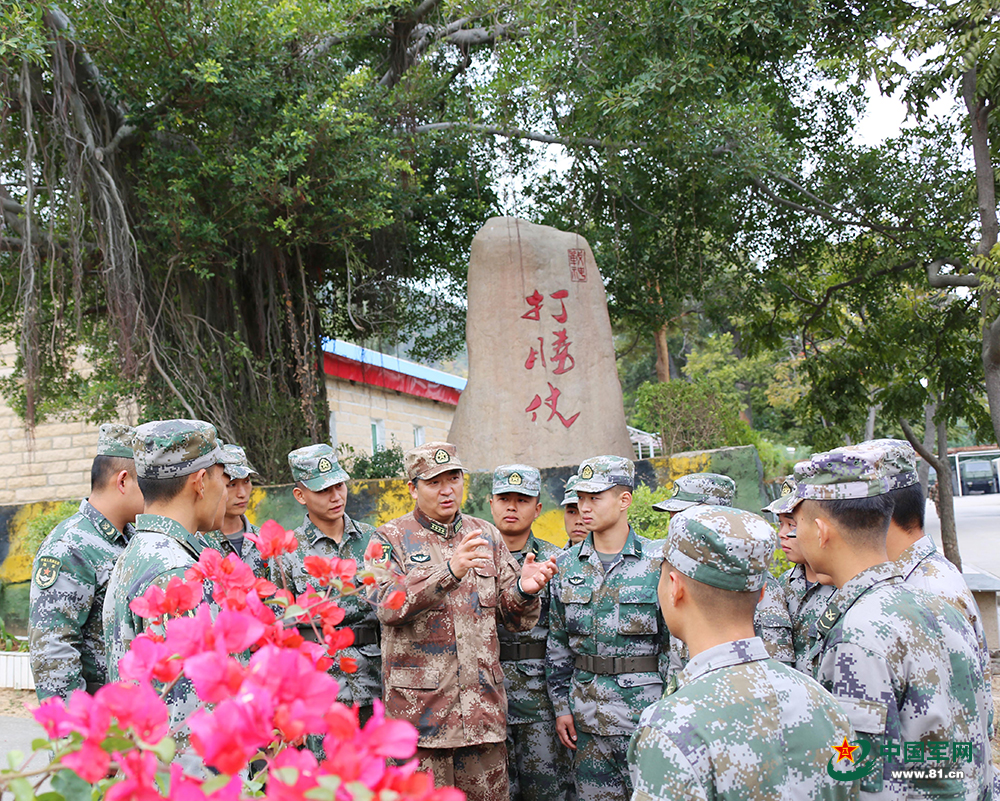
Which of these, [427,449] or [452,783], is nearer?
[452,783]

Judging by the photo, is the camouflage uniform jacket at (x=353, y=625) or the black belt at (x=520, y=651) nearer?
the camouflage uniform jacket at (x=353, y=625)

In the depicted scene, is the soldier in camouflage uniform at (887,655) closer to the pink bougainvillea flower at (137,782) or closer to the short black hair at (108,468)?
the pink bougainvillea flower at (137,782)

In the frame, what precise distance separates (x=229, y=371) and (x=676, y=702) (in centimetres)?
704

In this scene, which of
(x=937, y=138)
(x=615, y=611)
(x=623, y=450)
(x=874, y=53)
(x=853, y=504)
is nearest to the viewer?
(x=853, y=504)

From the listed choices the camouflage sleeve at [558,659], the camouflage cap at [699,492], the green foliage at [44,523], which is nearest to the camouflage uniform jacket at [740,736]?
the camouflage sleeve at [558,659]

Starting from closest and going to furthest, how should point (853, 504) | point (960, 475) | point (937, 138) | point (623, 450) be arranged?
point (853, 504)
point (623, 450)
point (937, 138)
point (960, 475)

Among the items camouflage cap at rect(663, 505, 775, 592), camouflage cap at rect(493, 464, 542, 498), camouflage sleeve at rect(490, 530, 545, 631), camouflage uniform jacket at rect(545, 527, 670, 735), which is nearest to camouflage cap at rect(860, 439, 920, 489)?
camouflage cap at rect(663, 505, 775, 592)

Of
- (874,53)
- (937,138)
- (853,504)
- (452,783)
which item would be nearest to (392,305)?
(874,53)

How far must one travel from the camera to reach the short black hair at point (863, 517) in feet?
Result: 6.60

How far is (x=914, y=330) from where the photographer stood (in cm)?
888

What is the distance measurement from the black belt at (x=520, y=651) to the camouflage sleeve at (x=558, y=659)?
0.28 metres

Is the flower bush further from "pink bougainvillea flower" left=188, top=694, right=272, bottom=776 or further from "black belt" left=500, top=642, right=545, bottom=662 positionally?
"black belt" left=500, top=642, right=545, bottom=662

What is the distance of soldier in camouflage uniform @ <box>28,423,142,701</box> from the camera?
2.54 m

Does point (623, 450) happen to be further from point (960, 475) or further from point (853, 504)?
point (960, 475)
